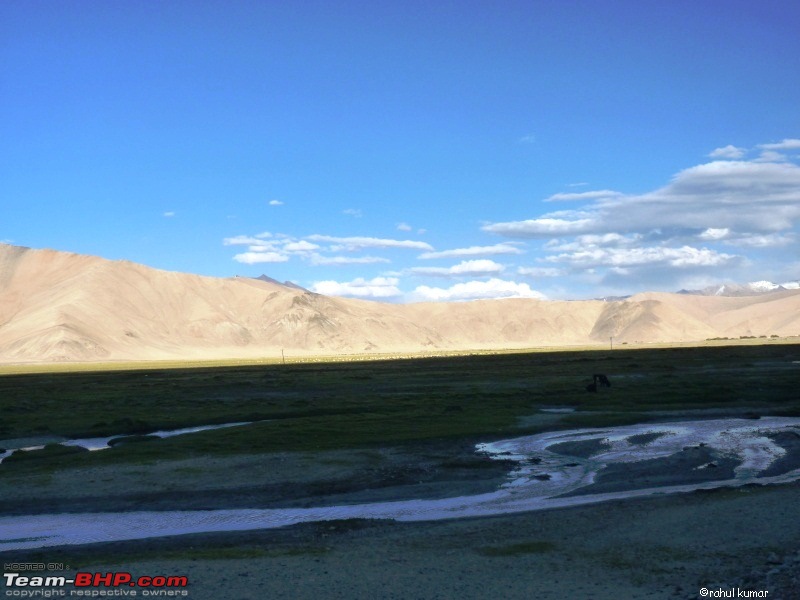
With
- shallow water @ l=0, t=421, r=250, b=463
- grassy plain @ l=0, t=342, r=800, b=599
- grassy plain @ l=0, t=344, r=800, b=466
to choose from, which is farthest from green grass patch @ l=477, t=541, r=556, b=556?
shallow water @ l=0, t=421, r=250, b=463

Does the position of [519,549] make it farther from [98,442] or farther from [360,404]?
[360,404]

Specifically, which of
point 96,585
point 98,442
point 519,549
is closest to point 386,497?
point 519,549

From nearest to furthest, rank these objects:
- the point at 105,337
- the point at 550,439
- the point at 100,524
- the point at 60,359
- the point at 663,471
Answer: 1. the point at 100,524
2. the point at 663,471
3. the point at 550,439
4. the point at 60,359
5. the point at 105,337

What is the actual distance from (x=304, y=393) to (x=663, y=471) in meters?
38.5

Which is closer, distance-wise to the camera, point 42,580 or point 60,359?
point 42,580

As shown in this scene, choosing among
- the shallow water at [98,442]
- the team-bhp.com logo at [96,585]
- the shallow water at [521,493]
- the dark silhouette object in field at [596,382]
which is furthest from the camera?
the dark silhouette object in field at [596,382]

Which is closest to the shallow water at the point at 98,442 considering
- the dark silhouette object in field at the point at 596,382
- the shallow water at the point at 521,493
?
the shallow water at the point at 521,493

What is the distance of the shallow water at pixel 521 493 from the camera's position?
749 inches

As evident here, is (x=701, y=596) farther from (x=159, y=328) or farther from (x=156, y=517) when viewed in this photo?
(x=159, y=328)

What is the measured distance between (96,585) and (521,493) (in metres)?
12.3

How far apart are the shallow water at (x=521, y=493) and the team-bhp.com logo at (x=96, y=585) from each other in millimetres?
3964

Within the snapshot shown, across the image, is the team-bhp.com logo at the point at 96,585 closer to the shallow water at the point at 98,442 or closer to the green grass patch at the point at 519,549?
the green grass patch at the point at 519,549

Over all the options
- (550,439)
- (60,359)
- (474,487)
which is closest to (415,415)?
(550,439)

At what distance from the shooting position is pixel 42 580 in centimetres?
1376
